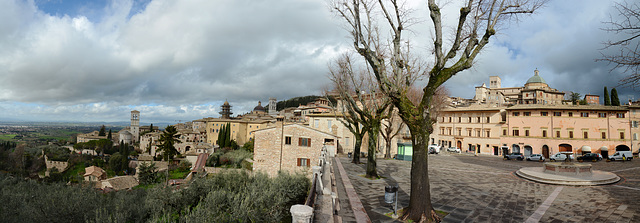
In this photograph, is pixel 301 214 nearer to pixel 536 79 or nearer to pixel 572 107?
pixel 572 107

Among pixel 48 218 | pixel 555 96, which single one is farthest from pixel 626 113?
pixel 48 218

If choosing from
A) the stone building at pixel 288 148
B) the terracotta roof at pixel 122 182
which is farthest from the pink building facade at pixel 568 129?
the terracotta roof at pixel 122 182

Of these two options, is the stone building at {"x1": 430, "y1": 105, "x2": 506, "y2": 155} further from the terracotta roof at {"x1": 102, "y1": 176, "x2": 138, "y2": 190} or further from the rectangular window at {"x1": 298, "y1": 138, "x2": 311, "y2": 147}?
the terracotta roof at {"x1": 102, "y1": 176, "x2": 138, "y2": 190}

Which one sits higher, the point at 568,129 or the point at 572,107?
the point at 572,107

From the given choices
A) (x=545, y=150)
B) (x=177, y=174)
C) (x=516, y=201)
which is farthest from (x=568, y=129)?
(x=177, y=174)

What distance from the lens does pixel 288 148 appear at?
3142 centimetres

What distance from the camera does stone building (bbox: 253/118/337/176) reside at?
3119cm

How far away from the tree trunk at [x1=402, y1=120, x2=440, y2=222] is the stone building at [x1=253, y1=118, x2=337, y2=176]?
24.6m

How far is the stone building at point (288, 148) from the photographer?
31.2m

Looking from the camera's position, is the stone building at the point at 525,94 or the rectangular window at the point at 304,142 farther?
the stone building at the point at 525,94

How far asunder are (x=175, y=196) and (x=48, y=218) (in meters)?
3.10

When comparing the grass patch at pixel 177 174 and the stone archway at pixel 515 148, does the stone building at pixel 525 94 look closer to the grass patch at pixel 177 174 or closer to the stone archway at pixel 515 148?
the stone archway at pixel 515 148

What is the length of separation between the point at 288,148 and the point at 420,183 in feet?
84.9

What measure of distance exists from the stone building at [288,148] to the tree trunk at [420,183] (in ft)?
80.8
